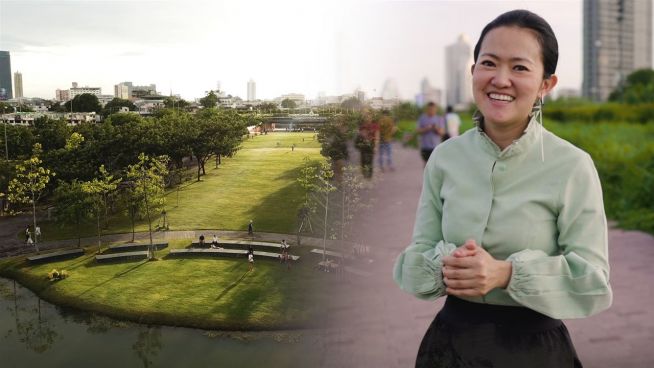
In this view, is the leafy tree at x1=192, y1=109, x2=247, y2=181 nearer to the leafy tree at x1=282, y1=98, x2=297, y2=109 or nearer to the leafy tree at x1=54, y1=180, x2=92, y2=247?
the leafy tree at x1=282, y1=98, x2=297, y2=109

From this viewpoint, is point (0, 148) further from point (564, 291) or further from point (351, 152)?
point (564, 291)

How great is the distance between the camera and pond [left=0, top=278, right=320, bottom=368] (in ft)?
11.0

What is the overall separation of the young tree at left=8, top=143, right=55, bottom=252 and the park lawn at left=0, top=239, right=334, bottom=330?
38cm

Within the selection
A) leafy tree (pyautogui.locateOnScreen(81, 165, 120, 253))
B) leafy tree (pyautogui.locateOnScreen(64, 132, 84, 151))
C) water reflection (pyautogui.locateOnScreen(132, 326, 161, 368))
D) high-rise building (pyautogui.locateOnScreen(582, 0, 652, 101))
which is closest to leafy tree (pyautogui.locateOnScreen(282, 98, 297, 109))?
leafy tree (pyautogui.locateOnScreen(81, 165, 120, 253))

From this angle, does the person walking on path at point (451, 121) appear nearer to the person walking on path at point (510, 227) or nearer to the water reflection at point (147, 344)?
the person walking on path at point (510, 227)

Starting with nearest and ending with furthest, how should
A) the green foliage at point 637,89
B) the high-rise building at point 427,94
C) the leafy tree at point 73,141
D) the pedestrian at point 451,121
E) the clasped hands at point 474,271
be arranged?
the clasped hands at point 474,271 < the pedestrian at point 451,121 < the high-rise building at point 427,94 < the green foliage at point 637,89 < the leafy tree at point 73,141

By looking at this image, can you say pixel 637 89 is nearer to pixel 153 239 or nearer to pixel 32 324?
pixel 153 239

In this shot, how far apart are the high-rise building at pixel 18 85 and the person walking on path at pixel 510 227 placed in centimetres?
349

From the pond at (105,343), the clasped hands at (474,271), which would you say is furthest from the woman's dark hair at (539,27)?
the pond at (105,343)

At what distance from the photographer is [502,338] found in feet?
2.63

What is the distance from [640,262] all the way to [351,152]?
1.91 meters

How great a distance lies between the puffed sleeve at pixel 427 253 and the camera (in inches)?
30.9

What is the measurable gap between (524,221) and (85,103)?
3.46 meters

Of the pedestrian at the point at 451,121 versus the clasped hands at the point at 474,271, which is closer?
the clasped hands at the point at 474,271
